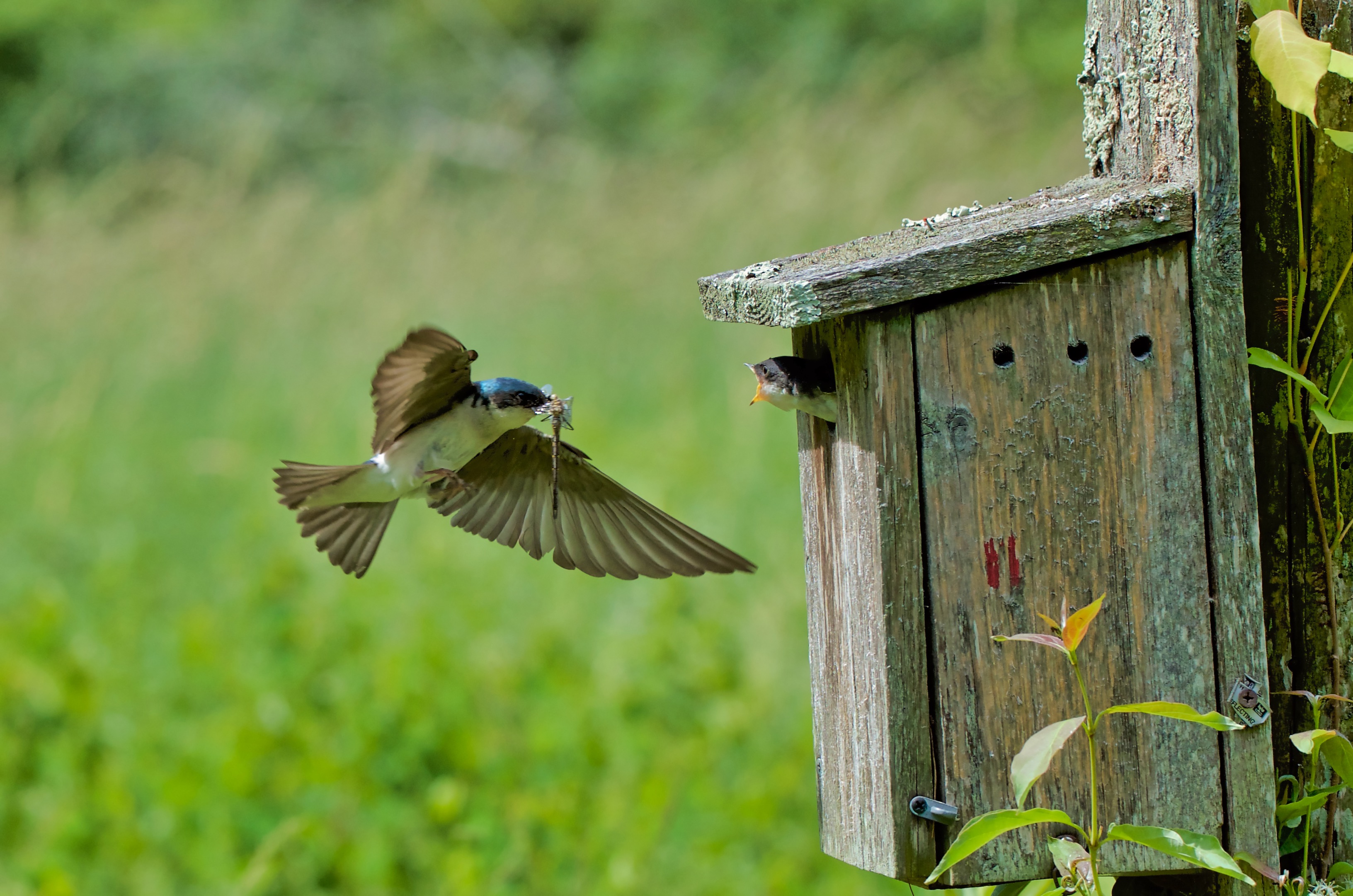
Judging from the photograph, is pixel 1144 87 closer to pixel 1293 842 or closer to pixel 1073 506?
pixel 1073 506

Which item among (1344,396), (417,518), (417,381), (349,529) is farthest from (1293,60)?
(417,518)

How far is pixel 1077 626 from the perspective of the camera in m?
1.41

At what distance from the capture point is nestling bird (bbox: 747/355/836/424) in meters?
Answer: 1.73

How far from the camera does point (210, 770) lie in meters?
3.98

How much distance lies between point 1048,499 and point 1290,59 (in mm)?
519

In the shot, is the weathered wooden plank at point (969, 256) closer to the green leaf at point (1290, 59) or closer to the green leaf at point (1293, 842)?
the green leaf at point (1290, 59)

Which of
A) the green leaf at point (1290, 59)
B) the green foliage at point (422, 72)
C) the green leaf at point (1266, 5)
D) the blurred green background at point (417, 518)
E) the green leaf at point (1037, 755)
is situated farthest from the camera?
the green foliage at point (422, 72)

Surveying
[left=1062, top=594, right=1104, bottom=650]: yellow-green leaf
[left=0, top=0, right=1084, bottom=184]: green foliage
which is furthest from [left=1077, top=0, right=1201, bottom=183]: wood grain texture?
[left=0, top=0, right=1084, bottom=184]: green foliage

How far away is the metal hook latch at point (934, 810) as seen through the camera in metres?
1.63

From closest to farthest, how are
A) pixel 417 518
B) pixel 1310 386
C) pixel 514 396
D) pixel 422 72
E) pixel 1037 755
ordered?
pixel 1037 755 → pixel 1310 386 → pixel 514 396 → pixel 417 518 → pixel 422 72

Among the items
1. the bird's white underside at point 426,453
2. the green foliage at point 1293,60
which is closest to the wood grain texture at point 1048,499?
the green foliage at point 1293,60

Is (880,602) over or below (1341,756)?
over

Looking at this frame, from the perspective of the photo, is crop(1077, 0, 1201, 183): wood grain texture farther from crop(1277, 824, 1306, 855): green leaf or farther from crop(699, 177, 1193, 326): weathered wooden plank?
crop(1277, 824, 1306, 855): green leaf

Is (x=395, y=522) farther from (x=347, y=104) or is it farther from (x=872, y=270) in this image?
(x=347, y=104)
